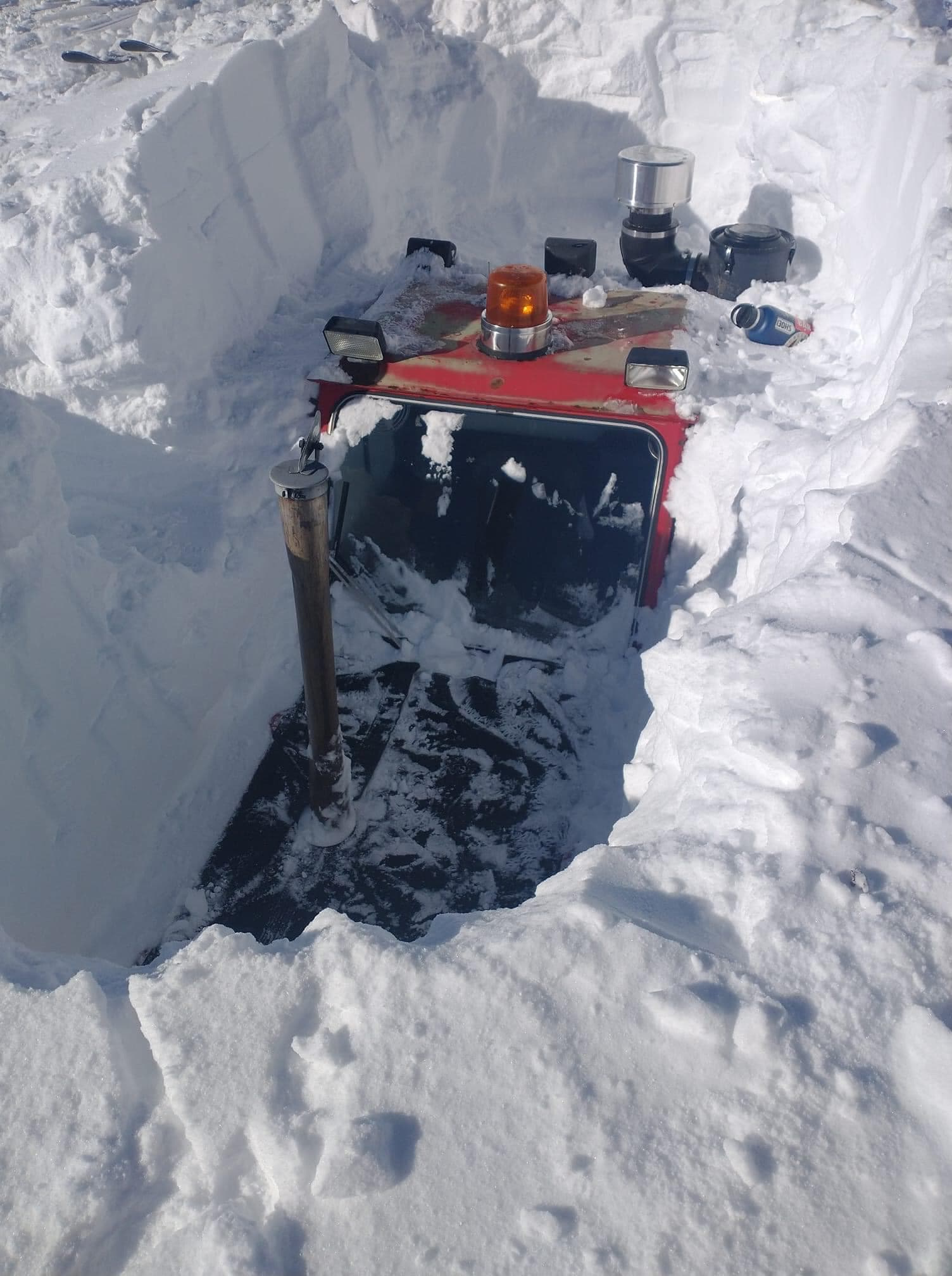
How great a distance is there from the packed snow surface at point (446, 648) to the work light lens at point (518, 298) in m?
0.51

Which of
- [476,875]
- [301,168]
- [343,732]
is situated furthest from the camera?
[301,168]

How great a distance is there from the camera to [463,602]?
12.6 feet

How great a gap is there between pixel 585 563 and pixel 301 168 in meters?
2.62

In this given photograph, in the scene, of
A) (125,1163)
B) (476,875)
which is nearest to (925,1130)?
(125,1163)

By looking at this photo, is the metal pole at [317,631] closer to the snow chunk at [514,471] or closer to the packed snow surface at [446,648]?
the packed snow surface at [446,648]

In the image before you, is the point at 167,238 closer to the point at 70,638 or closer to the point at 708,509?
the point at 70,638

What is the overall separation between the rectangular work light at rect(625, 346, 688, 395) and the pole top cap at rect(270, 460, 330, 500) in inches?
53.0

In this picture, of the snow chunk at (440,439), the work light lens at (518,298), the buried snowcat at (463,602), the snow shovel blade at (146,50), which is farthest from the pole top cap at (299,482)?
the snow shovel blade at (146,50)

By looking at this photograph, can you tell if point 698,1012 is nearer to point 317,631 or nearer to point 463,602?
point 317,631

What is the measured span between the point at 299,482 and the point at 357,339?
1.17 metres

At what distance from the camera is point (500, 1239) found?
131 cm

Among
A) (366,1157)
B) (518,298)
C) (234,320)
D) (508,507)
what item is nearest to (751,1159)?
(366,1157)

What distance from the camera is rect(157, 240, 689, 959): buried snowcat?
324 centimetres

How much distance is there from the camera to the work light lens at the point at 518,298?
3582 mm
